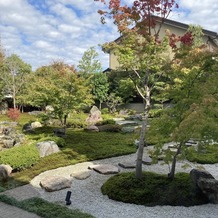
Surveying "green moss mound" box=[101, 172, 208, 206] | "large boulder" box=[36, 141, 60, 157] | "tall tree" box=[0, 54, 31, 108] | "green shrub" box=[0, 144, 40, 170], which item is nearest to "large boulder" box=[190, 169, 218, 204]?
"green moss mound" box=[101, 172, 208, 206]

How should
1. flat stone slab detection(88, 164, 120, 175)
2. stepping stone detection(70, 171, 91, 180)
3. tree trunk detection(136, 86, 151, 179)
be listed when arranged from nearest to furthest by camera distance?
tree trunk detection(136, 86, 151, 179)
stepping stone detection(70, 171, 91, 180)
flat stone slab detection(88, 164, 120, 175)

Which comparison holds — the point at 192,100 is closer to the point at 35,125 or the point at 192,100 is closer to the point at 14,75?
the point at 35,125

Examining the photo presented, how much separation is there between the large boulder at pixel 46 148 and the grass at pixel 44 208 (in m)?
3.34

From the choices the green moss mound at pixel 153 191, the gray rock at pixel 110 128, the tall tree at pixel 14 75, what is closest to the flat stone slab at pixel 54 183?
the green moss mound at pixel 153 191

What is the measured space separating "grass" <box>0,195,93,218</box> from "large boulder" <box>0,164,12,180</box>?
168 centimetres

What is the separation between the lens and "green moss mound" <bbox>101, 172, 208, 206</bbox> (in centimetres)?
546

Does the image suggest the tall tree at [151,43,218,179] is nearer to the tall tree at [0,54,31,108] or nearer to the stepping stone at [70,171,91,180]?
the stepping stone at [70,171,91,180]

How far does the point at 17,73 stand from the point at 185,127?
69.6 ft

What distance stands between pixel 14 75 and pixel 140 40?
738 inches

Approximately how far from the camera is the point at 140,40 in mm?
6570

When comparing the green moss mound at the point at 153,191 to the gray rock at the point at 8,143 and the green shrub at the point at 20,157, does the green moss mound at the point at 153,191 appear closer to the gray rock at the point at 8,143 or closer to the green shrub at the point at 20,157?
the green shrub at the point at 20,157

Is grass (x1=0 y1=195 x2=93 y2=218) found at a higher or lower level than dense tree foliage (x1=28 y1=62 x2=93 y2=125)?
lower

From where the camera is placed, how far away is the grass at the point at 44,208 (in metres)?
4.66

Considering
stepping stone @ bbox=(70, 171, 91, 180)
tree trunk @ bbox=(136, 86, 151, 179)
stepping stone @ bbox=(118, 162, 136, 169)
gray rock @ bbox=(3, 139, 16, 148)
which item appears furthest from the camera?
gray rock @ bbox=(3, 139, 16, 148)
